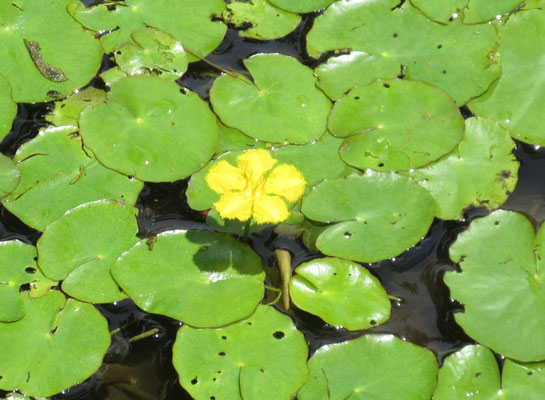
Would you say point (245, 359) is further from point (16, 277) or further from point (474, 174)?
point (474, 174)

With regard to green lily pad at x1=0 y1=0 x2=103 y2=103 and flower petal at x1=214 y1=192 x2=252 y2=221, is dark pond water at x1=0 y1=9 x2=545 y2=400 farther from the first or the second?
flower petal at x1=214 y1=192 x2=252 y2=221

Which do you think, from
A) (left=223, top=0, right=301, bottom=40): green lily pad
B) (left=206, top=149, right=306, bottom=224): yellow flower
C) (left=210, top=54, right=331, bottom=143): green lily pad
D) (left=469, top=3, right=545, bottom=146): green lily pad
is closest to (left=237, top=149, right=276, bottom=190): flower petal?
(left=206, top=149, right=306, bottom=224): yellow flower

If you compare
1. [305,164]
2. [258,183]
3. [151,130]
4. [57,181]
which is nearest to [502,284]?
[305,164]

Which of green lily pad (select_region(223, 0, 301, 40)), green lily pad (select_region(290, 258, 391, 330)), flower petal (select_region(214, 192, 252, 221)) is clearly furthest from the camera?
green lily pad (select_region(223, 0, 301, 40))

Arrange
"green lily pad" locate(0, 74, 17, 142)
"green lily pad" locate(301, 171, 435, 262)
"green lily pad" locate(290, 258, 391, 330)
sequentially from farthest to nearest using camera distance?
"green lily pad" locate(0, 74, 17, 142), "green lily pad" locate(301, 171, 435, 262), "green lily pad" locate(290, 258, 391, 330)

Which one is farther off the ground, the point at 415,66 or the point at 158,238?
the point at 415,66

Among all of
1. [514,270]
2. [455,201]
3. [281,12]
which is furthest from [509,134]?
[281,12]

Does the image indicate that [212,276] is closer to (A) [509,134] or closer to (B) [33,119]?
(B) [33,119]
